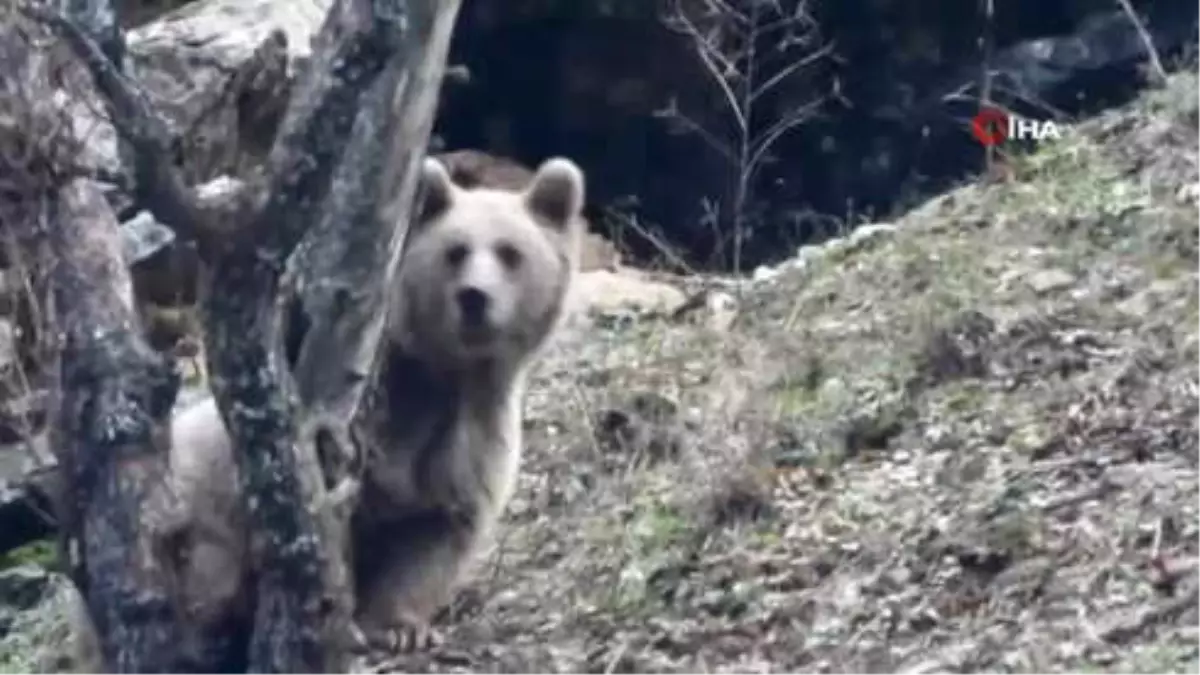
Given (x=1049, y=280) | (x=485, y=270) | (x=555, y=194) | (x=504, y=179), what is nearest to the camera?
(x=485, y=270)

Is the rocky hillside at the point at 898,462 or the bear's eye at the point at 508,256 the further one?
the bear's eye at the point at 508,256

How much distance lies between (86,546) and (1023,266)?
4502 mm

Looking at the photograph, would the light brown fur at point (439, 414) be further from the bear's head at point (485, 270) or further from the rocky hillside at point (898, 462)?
the rocky hillside at point (898, 462)

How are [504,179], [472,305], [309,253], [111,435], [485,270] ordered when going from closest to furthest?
[111,435] < [309,253] < [472,305] < [485,270] < [504,179]

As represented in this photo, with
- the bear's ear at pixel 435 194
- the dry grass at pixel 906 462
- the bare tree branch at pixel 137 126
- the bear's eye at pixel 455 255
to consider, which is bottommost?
the dry grass at pixel 906 462

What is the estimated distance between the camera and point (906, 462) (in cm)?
864

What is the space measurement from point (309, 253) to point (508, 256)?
185cm

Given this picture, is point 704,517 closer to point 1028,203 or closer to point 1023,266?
point 1023,266

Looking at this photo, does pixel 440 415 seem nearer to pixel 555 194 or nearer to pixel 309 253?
pixel 555 194

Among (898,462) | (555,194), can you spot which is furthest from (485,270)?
(898,462)

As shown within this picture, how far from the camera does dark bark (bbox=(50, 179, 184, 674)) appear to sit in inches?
251

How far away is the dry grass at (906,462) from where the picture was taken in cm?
734

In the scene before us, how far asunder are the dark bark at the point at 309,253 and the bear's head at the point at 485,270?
1304 mm

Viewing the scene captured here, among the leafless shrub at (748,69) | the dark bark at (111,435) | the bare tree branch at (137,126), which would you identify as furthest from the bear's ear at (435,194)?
the leafless shrub at (748,69)
